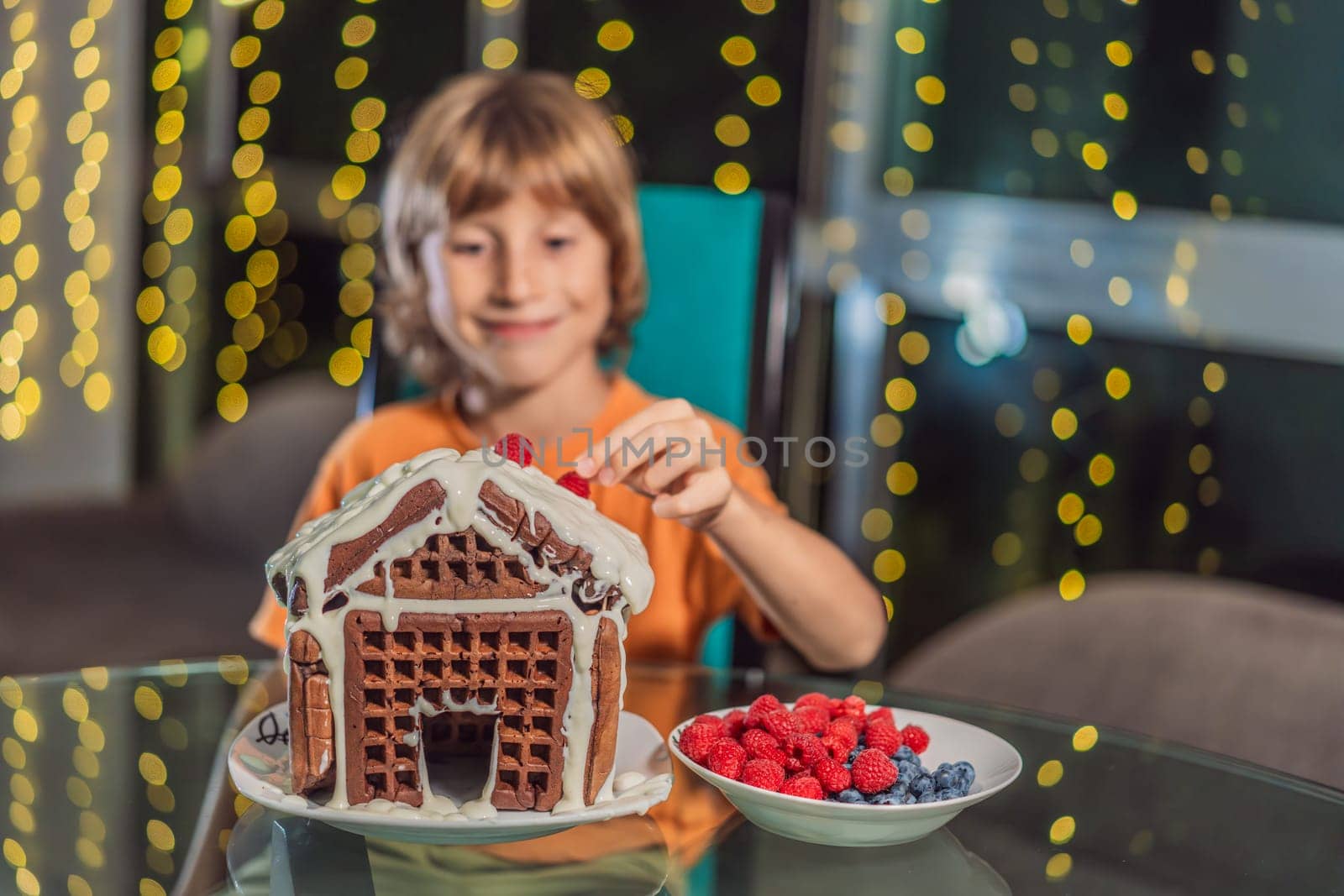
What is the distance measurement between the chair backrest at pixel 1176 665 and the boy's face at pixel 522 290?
0.72m

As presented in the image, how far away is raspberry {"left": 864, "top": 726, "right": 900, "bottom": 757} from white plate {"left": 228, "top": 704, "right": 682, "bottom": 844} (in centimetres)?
13

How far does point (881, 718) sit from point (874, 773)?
10 centimetres

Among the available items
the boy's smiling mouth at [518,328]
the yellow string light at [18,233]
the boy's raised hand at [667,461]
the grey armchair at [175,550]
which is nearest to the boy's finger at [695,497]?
the boy's raised hand at [667,461]

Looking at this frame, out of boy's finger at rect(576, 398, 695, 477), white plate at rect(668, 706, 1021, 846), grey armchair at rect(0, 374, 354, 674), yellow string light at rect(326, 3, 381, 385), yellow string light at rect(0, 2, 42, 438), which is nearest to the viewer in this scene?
white plate at rect(668, 706, 1021, 846)

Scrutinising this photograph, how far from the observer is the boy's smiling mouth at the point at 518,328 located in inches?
57.1

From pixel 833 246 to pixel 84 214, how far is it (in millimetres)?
1571

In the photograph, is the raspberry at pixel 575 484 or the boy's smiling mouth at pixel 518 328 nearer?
the raspberry at pixel 575 484

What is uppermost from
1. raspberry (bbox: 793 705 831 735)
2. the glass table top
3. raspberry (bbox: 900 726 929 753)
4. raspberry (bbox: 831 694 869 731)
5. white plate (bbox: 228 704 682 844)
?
raspberry (bbox: 793 705 831 735)

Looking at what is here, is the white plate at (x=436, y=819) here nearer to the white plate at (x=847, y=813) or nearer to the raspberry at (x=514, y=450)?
the white plate at (x=847, y=813)

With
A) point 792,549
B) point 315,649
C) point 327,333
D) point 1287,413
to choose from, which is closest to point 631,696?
point 792,549

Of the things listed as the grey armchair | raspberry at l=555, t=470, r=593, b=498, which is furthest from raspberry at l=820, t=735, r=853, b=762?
the grey armchair

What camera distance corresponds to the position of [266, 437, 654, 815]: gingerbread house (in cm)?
71

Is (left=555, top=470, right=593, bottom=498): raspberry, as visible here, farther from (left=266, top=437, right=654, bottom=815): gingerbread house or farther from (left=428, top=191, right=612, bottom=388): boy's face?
(left=428, top=191, right=612, bottom=388): boy's face

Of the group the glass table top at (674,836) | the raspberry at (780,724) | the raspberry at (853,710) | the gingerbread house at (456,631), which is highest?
the gingerbread house at (456,631)
